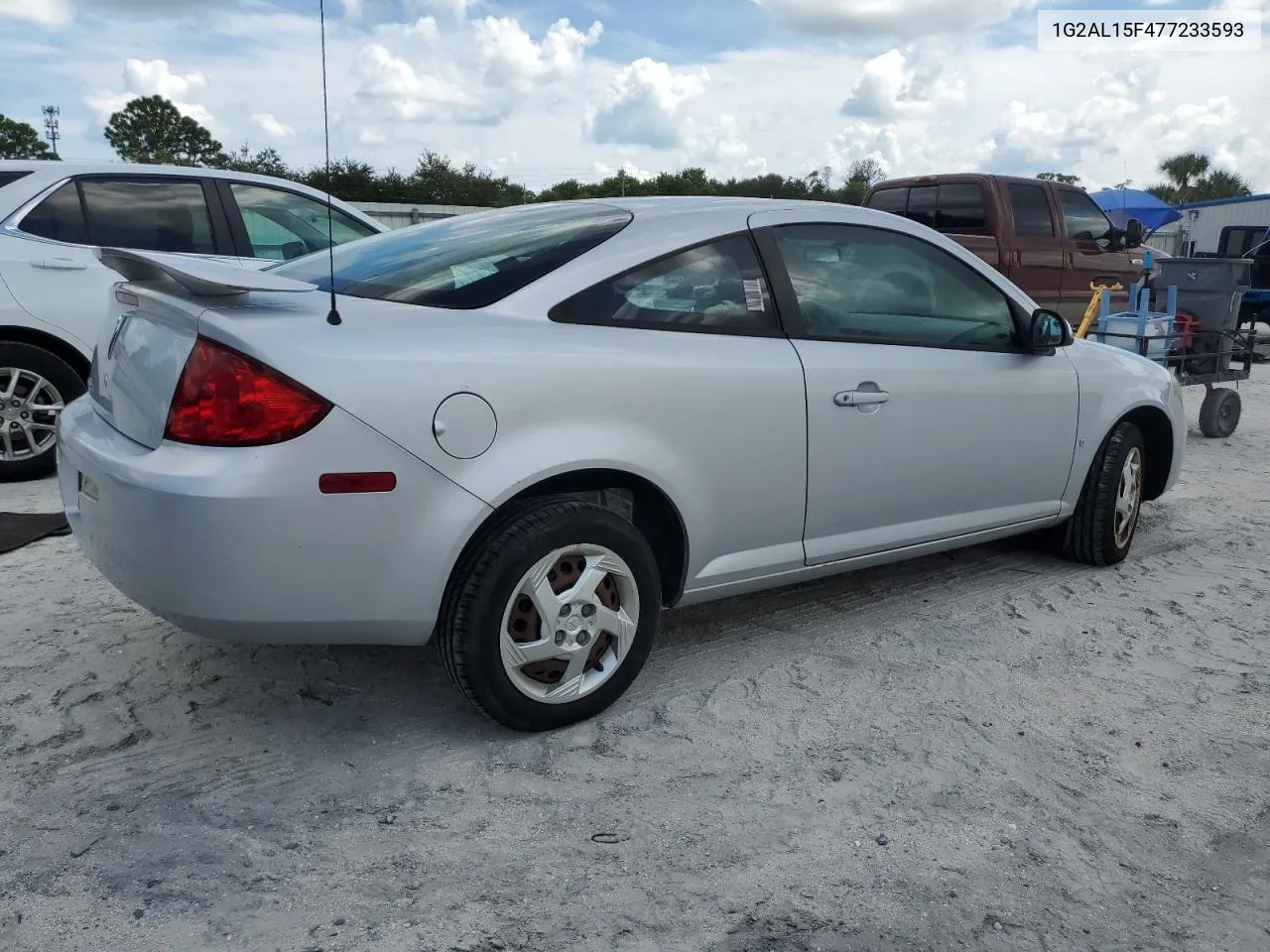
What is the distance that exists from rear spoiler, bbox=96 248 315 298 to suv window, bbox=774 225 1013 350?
63.6 inches

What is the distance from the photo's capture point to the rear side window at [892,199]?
11281mm

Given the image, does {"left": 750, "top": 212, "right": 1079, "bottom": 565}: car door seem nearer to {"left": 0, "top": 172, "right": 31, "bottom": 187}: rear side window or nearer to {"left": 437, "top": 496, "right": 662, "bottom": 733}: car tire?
{"left": 437, "top": 496, "right": 662, "bottom": 733}: car tire

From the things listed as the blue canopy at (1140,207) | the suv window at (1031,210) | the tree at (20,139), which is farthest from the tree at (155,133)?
the suv window at (1031,210)

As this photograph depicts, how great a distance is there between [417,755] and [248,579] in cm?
73

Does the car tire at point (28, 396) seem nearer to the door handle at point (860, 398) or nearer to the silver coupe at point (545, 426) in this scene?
the silver coupe at point (545, 426)

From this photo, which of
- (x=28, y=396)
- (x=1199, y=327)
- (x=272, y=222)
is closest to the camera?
(x=28, y=396)

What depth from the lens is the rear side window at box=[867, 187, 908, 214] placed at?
1128 centimetres

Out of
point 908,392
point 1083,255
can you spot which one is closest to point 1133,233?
point 1083,255

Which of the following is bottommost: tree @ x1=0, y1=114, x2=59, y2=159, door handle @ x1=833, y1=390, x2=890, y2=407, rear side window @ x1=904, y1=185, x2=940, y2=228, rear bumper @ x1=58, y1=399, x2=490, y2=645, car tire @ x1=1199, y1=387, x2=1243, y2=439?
car tire @ x1=1199, y1=387, x2=1243, y2=439

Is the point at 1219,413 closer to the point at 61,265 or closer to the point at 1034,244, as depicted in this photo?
the point at 1034,244

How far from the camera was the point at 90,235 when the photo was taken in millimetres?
5898

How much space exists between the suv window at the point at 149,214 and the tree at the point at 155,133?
5613cm

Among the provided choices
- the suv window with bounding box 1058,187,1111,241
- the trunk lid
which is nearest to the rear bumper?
the trunk lid

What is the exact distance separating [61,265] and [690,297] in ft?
13.3
